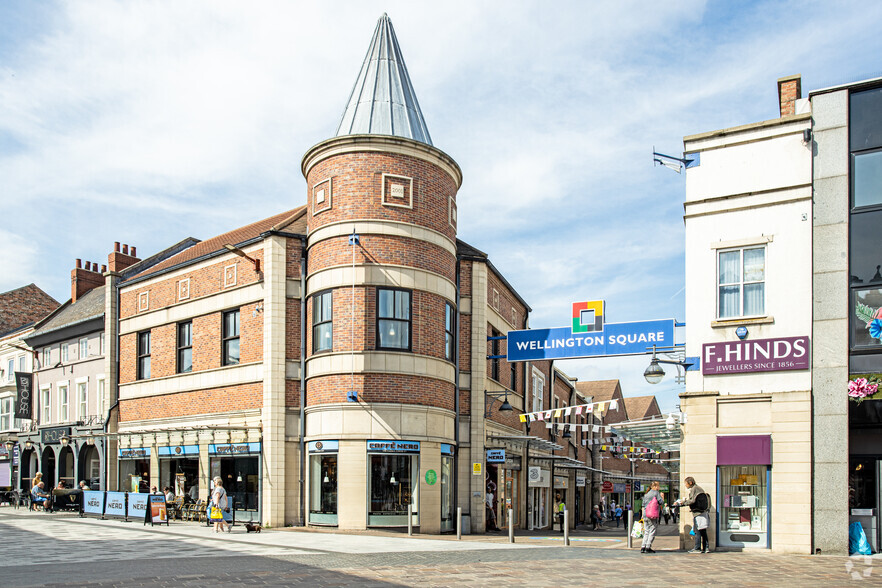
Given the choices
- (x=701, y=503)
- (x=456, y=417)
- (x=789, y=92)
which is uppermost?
(x=789, y=92)

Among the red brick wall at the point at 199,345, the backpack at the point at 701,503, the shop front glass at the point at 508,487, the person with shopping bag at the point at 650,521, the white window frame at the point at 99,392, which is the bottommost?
the shop front glass at the point at 508,487

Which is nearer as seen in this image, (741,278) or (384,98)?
(741,278)

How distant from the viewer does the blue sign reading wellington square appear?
74.0 feet

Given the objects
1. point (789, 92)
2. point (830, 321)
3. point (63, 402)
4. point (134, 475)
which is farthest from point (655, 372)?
point (63, 402)

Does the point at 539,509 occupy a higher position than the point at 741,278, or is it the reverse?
the point at 741,278

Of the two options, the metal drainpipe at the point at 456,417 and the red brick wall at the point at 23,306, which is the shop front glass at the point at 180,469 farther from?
the red brick wall at the point at 23,306

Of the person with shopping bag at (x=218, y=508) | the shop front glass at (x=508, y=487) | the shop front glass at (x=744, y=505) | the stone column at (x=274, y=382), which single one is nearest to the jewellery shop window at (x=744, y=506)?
the shop front glass at (x=744, y=505)

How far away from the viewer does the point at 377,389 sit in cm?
2364

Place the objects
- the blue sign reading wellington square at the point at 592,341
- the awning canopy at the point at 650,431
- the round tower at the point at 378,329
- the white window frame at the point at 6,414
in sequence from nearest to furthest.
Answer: the blue sign reading wellington square at the point at 592,341 < the round tower at the point at 378,329 < the awning canopy at the point at 650,431 < the white window frame at the point at 6,414

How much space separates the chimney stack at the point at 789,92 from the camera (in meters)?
20.3

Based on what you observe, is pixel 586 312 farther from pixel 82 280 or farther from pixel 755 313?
pixel 82 280

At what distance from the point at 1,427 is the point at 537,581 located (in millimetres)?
38137

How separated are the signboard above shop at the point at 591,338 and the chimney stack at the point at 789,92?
→ 19.7ft

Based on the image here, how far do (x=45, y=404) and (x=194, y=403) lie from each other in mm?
14231
